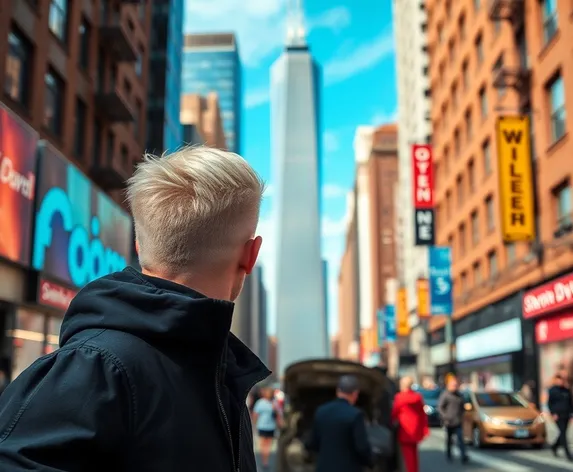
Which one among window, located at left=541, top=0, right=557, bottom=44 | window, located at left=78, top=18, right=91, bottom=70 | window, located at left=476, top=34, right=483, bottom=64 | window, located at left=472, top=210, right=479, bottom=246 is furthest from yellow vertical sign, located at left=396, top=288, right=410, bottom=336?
window, located at left=78, top=18, right=91, bottom=70

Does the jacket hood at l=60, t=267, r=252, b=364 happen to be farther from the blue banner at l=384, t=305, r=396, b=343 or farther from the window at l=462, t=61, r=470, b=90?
the blue banner at l=384, t=305, r=396, b=343

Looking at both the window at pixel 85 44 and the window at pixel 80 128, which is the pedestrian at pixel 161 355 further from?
the window at pixel 85 44

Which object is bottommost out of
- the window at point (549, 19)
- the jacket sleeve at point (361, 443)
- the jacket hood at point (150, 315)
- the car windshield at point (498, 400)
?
the car windshield at point (498, 400)

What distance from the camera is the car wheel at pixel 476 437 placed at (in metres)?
18.1

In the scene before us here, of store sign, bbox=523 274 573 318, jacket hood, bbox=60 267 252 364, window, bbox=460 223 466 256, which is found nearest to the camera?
jacket hood, bbox=60 267 252 364

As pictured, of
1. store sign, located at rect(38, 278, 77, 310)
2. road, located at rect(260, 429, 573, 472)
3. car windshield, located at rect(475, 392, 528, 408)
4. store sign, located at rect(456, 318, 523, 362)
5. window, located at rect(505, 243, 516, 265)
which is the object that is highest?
window, located at rect(505, 243, 516, 265)

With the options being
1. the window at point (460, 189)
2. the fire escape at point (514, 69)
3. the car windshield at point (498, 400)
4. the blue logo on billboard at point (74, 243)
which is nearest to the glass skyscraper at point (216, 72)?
the window at point (460, 189)

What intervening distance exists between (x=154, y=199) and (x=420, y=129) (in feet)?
178

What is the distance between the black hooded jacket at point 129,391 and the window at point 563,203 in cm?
2382

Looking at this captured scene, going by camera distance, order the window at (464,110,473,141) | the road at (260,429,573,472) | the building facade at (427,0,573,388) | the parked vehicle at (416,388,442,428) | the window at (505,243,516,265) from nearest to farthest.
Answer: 1. the road at (260,429,573,472)
2. the building facade at (427,0,573,388)
3. the parked vehicle at (416,388,442,428)
4. the window at (505,243,516,265)
5. the window at (464,110,473,141)

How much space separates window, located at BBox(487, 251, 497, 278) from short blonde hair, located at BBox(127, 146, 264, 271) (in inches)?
1336

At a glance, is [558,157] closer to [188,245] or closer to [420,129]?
[188,245]

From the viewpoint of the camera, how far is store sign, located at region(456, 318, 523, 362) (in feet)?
97.6

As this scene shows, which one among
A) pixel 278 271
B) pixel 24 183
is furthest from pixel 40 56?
pixel 278 271
